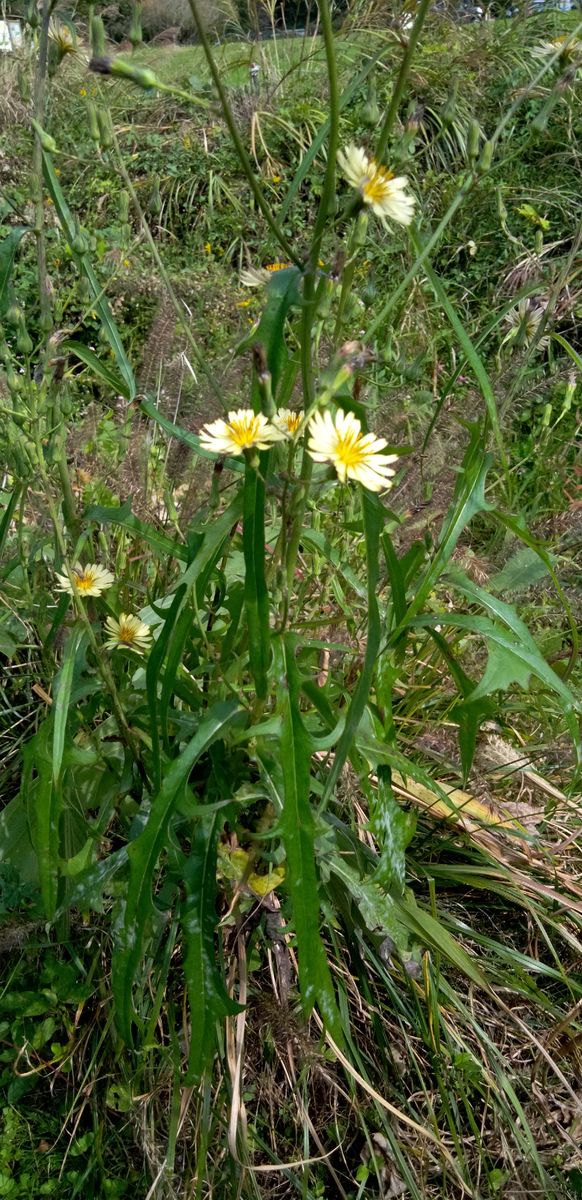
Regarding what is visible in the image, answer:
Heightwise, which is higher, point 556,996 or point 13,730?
point 13,730

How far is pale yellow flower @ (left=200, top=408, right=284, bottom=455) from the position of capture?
2.62ft

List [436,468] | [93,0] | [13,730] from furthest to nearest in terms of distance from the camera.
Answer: [13,730], [436,468], [93,0]

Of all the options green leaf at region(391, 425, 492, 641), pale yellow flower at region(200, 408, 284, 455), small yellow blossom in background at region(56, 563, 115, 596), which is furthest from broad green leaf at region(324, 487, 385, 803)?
small yellow blossom in background at region(56, 563, 115, 596)

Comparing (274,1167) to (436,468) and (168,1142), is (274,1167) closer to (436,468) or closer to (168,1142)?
(168,1142)

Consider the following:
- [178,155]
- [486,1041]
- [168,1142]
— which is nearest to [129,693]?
[168,1142]

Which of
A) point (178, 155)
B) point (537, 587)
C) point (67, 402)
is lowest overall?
point (537, 587)

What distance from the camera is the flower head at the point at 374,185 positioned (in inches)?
31.6

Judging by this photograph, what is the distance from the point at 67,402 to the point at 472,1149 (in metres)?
1.22

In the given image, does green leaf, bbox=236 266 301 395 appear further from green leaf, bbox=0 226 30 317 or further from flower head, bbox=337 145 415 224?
green leaf, bbox=0 226 30 317

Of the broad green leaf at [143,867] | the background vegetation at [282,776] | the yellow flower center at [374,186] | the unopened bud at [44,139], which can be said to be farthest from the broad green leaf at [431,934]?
the unopened bud at [44,139]

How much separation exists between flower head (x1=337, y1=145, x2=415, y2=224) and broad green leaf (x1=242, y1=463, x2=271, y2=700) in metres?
0.27

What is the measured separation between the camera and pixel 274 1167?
116cm

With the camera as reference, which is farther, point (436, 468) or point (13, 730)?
point (13, 730)

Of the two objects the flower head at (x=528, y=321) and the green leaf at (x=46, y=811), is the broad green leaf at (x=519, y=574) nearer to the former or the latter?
the flower head at (x=528, y=321)
